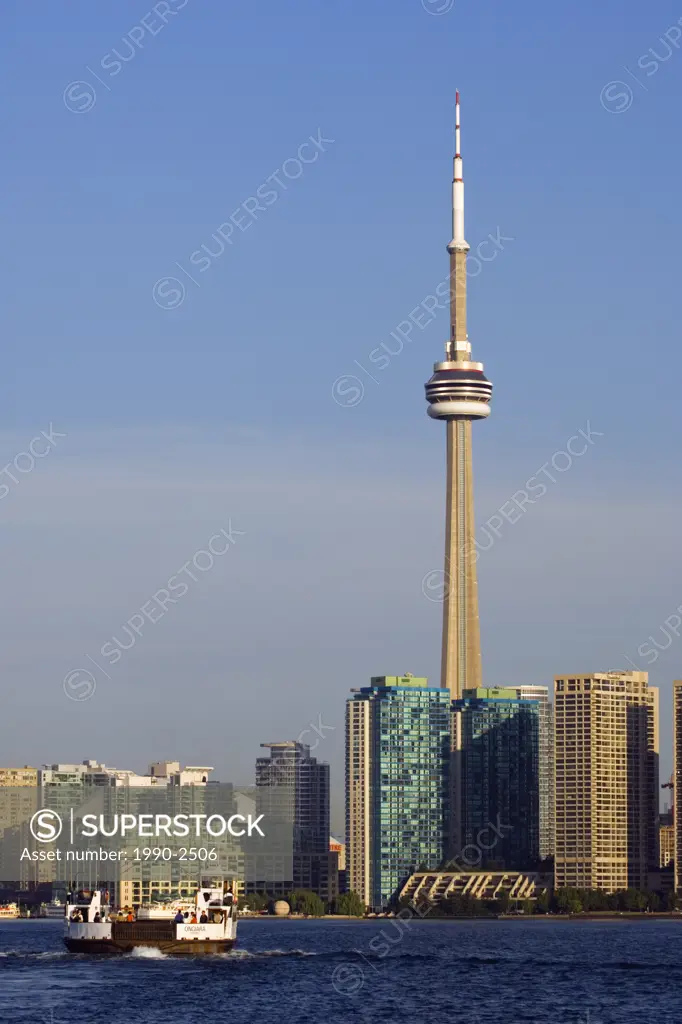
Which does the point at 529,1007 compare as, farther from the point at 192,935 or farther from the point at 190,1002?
the point at 192,935

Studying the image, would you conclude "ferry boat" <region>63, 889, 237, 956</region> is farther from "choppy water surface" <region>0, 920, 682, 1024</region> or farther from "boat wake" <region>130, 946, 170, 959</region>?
"choppy water surface" <region>0, 920, 682, 1024</region>

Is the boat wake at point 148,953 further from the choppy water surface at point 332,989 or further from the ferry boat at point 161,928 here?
the ferry boat at point 161,928

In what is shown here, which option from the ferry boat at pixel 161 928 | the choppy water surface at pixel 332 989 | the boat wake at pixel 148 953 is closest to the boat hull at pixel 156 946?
the ferry boat at pixel 161 928

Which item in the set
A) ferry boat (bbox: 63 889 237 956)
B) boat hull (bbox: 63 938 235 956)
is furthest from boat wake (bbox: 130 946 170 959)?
ferry boat (bbox: 63 889 237 956)

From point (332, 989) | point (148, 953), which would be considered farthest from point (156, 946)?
point (332, 989)

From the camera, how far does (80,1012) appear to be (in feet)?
373

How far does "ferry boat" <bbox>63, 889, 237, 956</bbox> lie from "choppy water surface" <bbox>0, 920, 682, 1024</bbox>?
1.33m

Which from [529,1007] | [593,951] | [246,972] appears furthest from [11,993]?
[593,951]

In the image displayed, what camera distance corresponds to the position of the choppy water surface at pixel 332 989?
114 m

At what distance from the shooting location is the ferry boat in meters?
156

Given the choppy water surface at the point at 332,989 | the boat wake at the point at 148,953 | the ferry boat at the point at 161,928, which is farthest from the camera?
the boat wake at the point at 148,953

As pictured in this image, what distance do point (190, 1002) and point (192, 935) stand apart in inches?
1420

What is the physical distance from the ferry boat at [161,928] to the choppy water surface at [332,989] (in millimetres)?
1331

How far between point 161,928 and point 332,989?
84.3 ft
